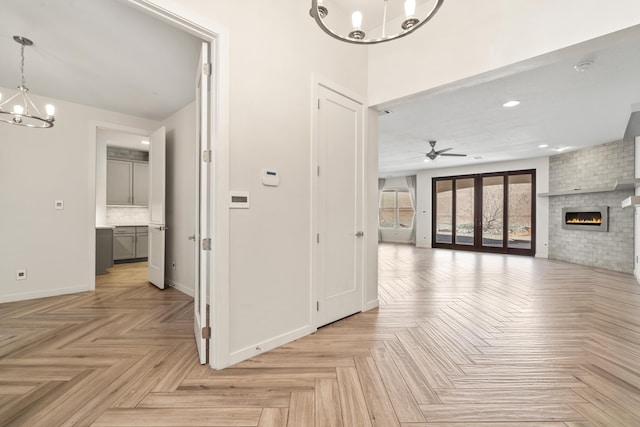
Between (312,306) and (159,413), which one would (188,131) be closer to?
(312,306)

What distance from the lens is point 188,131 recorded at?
168 inches

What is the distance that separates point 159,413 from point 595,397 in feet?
8.79

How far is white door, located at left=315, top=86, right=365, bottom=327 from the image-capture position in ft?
9.39

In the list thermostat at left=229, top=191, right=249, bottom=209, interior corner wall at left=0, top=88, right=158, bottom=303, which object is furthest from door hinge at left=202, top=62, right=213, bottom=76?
interior corner wall at left=0, top=88, right=158, bottom=303

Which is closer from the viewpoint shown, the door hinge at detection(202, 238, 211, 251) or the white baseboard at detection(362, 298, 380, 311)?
the door hinge at detection(202, 238, 211, 251)

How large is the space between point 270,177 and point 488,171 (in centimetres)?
884

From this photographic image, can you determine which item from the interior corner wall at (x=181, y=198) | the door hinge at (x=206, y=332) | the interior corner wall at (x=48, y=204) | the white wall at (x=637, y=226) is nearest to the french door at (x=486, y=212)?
the white wall at (x=637, y=226)

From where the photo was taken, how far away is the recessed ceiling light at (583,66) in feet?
10.0

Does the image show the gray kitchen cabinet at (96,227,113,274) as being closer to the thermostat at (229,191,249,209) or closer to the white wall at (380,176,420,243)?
the thermostat at (229,191,249,209)

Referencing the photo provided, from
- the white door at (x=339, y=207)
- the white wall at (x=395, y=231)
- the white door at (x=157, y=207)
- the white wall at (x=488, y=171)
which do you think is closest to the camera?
the white door at (x=339, y=207)

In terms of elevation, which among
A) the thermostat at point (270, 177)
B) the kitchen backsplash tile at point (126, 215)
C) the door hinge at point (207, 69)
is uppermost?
the door hinge at point (207, 69)

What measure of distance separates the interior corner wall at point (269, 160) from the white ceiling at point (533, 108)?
1.29 metres

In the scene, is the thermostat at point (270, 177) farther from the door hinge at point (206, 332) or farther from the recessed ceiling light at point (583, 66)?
the recessed ceiling light at point (583, 66)

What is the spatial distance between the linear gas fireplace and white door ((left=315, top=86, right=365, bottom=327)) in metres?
6.71
